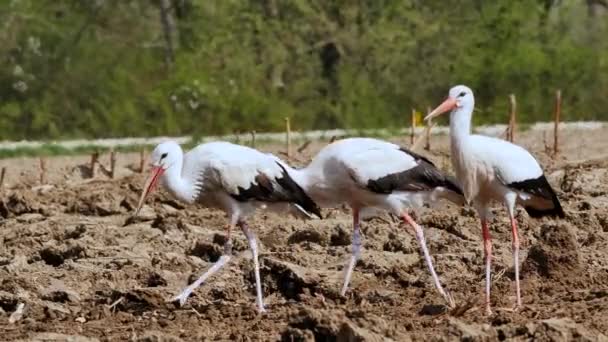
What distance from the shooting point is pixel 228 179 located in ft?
41.2

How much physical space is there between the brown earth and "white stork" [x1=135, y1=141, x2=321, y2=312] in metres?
0.49

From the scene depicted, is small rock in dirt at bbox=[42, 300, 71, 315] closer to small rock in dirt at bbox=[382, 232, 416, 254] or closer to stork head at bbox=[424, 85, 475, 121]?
stork head at bbox=[424, 85, 475, 121]

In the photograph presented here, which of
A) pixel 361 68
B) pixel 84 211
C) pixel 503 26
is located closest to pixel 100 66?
pixel 361 68

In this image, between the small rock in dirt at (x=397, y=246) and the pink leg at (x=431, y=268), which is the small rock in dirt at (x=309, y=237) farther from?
the pink leg at (x=431, y=268)

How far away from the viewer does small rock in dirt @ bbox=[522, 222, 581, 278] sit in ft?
39.6

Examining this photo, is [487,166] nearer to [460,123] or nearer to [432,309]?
[460,123]

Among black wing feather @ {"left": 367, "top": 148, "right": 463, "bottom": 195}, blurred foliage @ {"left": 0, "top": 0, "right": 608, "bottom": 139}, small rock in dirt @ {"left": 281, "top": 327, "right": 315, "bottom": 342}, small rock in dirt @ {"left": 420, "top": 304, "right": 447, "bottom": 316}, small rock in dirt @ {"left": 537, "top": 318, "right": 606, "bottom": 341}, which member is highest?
black wing feather @ {"left": 367, "top": 148, "right": 463, "bottom": 195}

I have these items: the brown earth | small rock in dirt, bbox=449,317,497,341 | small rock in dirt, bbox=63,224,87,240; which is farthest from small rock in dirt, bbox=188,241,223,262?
small rock in dirt, bbox=449,317,497,341

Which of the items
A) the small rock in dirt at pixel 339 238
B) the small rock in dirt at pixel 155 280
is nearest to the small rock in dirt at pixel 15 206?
the small rock in dirt at pixel 339 238

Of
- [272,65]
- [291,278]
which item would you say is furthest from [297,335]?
[272,65]

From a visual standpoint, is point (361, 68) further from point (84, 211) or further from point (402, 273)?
point (402, 273)

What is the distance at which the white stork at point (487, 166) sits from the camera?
1131 centimetres

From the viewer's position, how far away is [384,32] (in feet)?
117

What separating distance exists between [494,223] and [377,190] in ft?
9.31
